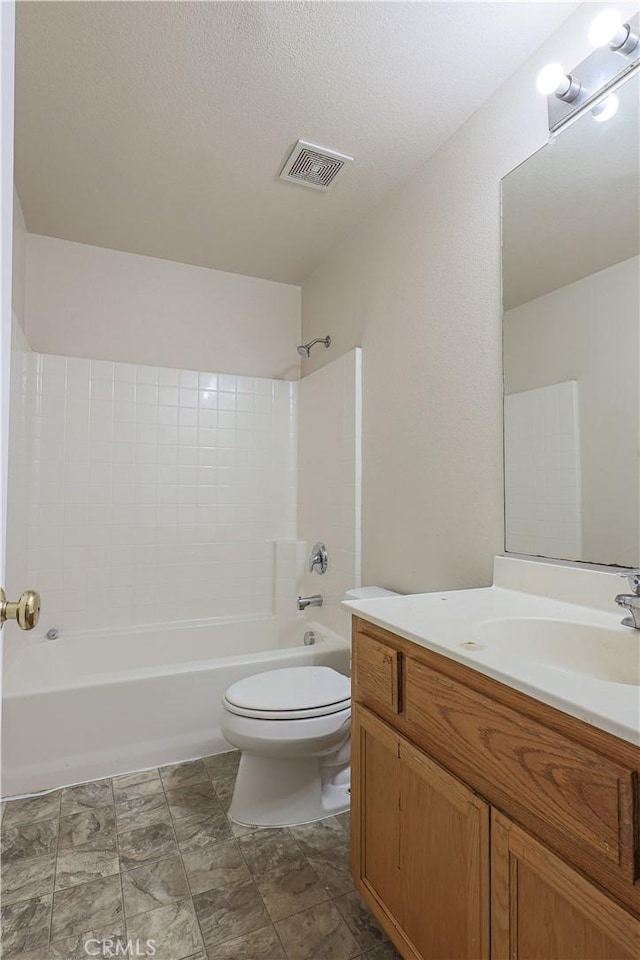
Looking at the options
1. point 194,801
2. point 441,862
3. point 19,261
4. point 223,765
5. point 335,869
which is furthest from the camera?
point 19,261

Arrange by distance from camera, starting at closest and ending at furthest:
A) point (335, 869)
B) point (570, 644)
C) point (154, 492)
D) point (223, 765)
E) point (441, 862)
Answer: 1. point (441, 862)
2. point (570, 644)
3. point (335, 869)
4. point (223, 765)
5. point (154, 492)

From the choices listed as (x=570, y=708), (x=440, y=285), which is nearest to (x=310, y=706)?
(x=570, y=708)

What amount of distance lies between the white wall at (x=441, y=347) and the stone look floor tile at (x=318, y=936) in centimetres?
97

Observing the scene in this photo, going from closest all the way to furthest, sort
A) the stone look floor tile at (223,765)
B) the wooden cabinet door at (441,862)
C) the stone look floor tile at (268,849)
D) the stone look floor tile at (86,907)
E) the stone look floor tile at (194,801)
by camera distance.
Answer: the wooden cabinet door at (441,862) → the stone look floor tile at (86,907) → the stone look floor tile at (268,849) → the stone look floor tile at (194,801) → the stone look floor tile at (223,765)

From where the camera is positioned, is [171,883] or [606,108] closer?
[606,108]

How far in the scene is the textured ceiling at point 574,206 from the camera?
1181 millimetres

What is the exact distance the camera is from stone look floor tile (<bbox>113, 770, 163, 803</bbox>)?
1.80 meters

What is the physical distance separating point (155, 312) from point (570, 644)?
2.57 metres

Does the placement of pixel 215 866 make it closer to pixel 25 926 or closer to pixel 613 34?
pixel 25 926

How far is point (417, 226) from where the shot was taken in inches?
76.9

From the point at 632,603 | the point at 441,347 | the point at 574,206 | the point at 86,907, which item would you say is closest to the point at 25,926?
the point at 86,907

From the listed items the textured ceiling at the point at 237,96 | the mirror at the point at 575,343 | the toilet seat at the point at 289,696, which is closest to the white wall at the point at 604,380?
the mirror at the point at 575,343

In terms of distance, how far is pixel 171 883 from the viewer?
1381mm

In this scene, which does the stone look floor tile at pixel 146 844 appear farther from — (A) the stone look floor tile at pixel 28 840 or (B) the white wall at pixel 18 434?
(B) the white wall at pixel 18 434
